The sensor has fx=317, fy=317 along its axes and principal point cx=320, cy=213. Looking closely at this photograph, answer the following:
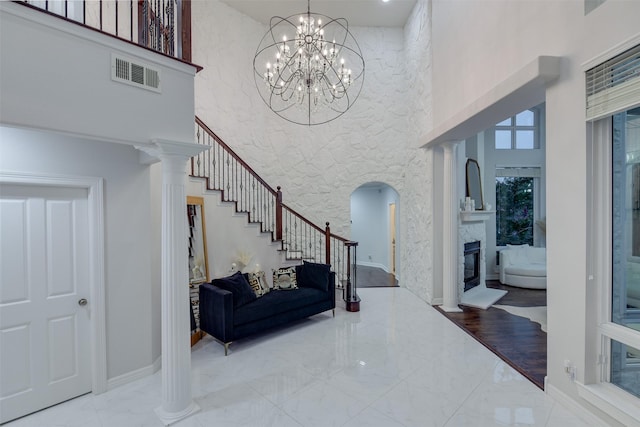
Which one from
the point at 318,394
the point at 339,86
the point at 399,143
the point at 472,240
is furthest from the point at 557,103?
the point at 339,86

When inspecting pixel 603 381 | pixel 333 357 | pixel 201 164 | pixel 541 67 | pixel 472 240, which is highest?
pixel 541 67

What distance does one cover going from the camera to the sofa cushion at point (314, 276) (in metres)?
5.19

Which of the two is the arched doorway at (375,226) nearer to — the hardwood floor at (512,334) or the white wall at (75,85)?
the hardwood floor at (512,334)

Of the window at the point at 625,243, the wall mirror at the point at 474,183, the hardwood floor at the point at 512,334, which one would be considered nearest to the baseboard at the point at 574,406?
the hardwood floor at the point at 512,334

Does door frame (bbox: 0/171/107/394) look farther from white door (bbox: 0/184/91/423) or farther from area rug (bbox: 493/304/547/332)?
area rug (bbox: 493/304/547/332)

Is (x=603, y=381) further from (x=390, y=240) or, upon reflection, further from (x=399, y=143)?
(x=390, y=240)

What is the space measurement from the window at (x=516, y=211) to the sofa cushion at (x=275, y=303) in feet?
19.1

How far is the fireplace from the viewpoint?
6309 millimetres

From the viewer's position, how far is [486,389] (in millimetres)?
3020

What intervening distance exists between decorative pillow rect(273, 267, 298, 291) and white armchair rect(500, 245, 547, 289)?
16.8ft

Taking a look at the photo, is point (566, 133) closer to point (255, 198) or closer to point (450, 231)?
point (450, 231)

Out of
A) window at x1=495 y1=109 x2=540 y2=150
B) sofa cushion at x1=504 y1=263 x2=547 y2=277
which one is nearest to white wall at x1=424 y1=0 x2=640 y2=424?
sofa cushion at x1=504 y1=263 x2=547 y2=277

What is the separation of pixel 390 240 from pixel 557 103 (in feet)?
22.7

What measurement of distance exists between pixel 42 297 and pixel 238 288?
6.54 feet
